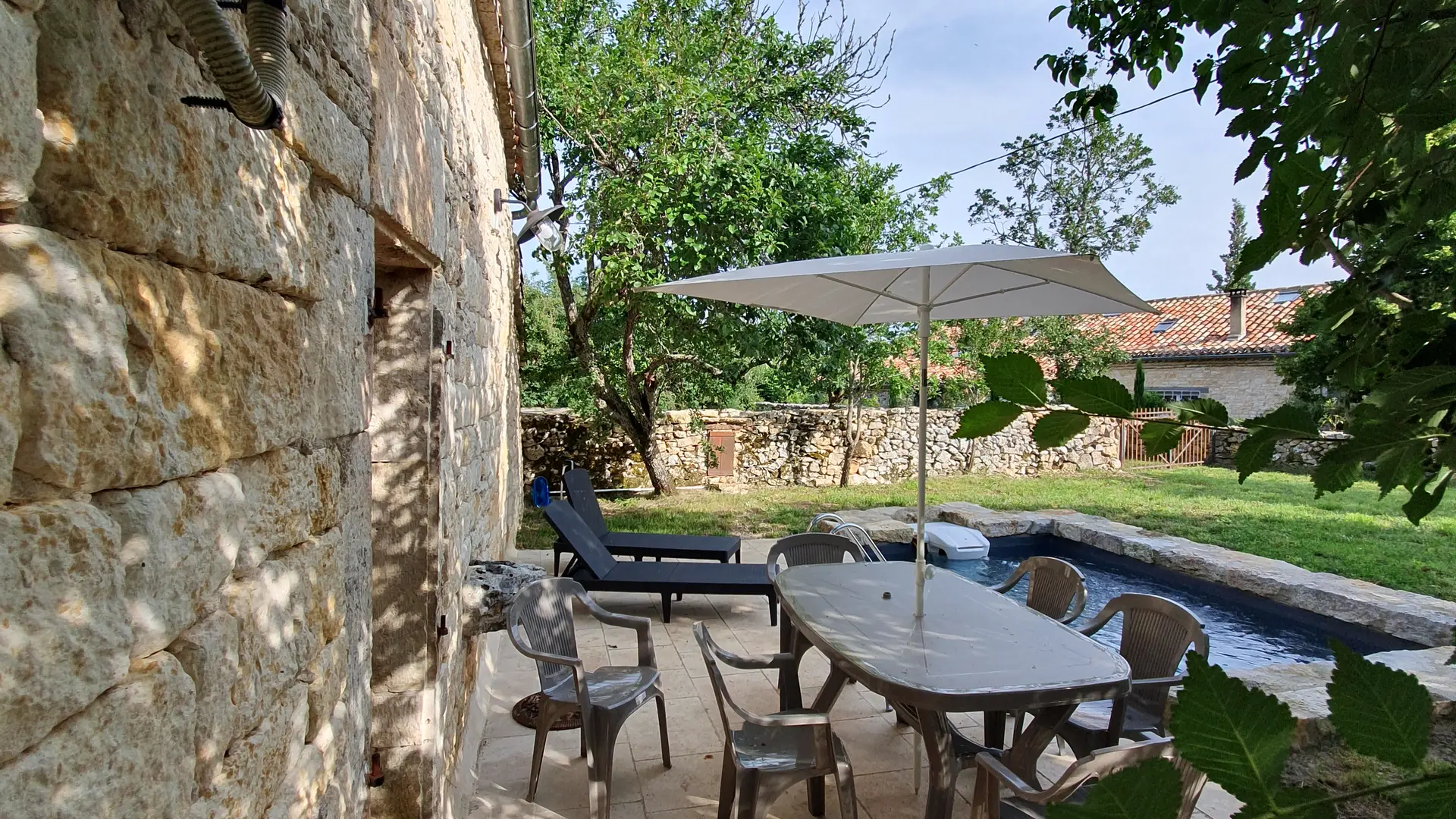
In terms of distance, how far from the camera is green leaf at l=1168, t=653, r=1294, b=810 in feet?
1.32

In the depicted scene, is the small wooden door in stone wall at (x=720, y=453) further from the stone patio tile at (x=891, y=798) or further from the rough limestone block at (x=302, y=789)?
the rough limestone block at (x=302, y=789)

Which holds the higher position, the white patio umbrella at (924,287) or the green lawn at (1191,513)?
the white patio umbrella at (924,287)

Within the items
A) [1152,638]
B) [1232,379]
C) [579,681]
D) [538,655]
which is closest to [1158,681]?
[1152,638]

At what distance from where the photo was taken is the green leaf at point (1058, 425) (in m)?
0.57

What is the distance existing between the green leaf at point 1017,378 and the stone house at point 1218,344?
58.2 feet

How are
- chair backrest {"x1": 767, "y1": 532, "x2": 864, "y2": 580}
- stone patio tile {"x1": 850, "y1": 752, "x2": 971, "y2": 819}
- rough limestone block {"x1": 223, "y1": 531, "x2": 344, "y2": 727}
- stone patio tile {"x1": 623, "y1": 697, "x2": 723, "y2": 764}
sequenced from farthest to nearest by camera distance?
chair backrest {"x1": 767, "y1": 532, "x2": 864, "y2": 580}, stone patio tile {"x1": 623, "y1": 697, "x2": 723, "y2": 764}, stone patio tile {"x1": 850, "y1": 752, "x2": 971, "y2": 819}, rough limestone block {"x1": 223, "y1": 531, "x2": 344, "y2": 727}

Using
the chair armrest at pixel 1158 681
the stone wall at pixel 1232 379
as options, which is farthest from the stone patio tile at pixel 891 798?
the stone wall at pixel 1232 379

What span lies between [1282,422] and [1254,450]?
30mm

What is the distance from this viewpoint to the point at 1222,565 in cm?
723

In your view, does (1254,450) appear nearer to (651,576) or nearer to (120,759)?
(120,759)

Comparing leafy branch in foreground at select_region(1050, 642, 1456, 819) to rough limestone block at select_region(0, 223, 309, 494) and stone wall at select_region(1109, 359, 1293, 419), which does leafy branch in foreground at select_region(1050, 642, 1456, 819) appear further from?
stone wall at select_region(1109, 359, 1293, 419)

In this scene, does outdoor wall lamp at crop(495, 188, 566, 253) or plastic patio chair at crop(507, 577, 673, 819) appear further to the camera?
outdoor wall lamp at crop(495, 188, 566, 253)

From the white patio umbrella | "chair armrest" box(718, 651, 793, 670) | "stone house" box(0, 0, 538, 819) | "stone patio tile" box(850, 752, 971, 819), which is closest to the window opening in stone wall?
"stone house" box(0, 0, 538, 819)

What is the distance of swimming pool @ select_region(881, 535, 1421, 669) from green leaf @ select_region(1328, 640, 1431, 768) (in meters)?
4.14
